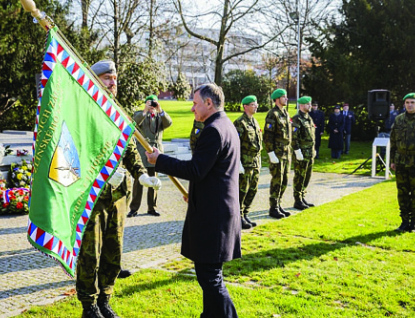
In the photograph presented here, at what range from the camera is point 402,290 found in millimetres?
5406

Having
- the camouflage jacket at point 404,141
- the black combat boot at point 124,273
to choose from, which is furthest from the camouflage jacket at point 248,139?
the black combat boot at point 124,273

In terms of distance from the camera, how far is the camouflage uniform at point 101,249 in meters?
4.20

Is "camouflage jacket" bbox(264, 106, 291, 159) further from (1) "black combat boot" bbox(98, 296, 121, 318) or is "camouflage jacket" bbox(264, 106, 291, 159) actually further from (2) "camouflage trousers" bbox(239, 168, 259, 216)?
(1) "black combat boot" bbox(98, 296, 121, 318)

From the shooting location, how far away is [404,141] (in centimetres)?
798

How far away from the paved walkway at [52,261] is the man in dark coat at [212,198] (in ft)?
3.13

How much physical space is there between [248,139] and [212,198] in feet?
15.5

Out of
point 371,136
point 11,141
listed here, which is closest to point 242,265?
point 11,141

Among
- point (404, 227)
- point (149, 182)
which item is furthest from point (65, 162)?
point (404, 227)

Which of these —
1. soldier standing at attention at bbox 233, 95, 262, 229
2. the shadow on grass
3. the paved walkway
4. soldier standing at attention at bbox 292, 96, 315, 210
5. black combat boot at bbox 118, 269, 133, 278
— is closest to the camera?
the paved walkway

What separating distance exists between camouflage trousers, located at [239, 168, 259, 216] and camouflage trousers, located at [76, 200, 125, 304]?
13.6 ft

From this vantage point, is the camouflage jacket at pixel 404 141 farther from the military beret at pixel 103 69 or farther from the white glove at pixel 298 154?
the military beret at pixel 103 69

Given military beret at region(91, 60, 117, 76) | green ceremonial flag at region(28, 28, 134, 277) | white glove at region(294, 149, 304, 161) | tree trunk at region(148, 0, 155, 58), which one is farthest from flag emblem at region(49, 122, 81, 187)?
tree trunk at region(148, 0, 155, 58)

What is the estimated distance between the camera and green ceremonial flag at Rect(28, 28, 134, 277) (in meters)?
3.13

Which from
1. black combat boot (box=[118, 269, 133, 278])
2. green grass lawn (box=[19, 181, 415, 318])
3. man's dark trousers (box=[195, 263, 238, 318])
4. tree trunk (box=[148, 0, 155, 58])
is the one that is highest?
tree trunk (box=[148, 0, 155, 58])
